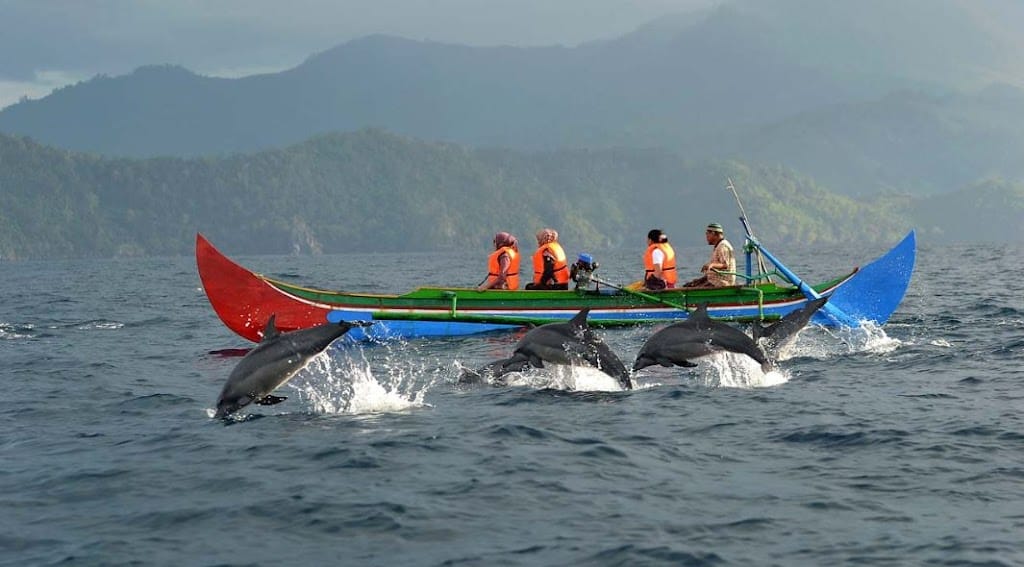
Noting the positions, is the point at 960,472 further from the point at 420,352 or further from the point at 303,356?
the point at 420,352

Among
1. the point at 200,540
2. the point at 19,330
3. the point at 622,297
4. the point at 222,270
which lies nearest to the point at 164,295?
the point at 19,330

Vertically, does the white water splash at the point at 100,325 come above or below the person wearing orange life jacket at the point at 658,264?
below

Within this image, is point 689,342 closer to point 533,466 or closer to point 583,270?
point 533,466

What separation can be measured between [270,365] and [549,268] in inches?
500

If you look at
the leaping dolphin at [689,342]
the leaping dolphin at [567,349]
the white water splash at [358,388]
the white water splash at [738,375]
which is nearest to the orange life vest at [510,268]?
the white water splash at [358,388]

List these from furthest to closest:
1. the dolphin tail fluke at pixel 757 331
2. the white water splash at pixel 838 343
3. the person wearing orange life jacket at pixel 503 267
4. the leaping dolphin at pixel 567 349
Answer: the person wearing orange life jacket at pixel 503 267 < the white water splash at pixel 838 343 < the dolphin tail fluke at pixel 757 331 < the leaping dolphin at pixel 567 349

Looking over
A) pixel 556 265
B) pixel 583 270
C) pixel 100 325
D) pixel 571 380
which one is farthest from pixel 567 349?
pixel 100 325

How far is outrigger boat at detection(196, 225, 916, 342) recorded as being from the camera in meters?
25.6

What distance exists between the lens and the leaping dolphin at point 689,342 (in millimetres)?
17172

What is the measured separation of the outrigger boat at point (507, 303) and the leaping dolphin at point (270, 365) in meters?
10.5

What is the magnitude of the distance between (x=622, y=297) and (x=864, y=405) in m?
10.8

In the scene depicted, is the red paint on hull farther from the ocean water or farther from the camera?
the camera

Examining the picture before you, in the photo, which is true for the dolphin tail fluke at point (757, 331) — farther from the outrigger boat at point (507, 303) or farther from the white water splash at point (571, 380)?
the outrigger boat at point (507, 303)

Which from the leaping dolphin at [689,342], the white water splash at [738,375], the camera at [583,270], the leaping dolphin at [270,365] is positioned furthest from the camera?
the camera at [583,270]
